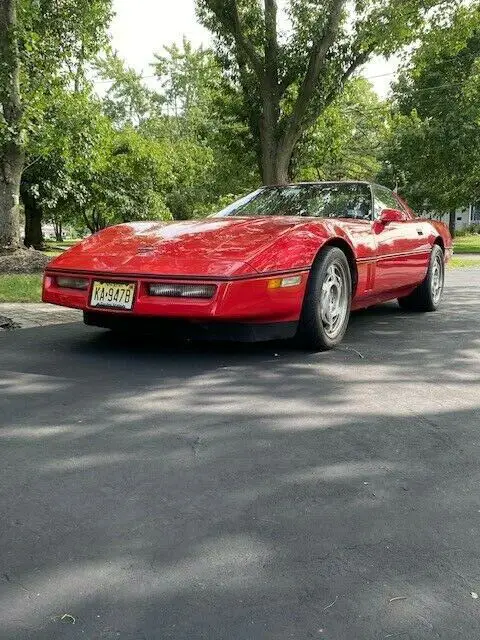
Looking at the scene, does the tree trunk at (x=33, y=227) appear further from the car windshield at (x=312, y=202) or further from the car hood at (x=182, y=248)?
the car hood at (x=182, y=248)

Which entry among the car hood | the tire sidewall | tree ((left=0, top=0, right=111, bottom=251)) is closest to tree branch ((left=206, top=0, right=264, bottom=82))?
tree ((left=0, top=0, right=111, bottom=251))

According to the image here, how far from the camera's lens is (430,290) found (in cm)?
674

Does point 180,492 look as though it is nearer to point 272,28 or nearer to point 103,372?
point 103,372

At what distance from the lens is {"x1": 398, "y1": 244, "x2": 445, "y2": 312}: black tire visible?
22.0 ft

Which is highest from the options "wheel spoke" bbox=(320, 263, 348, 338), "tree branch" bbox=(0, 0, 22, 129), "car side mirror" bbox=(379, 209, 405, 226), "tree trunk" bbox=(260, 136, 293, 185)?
"tree branch" bbox=(0, 0, 22, 129)

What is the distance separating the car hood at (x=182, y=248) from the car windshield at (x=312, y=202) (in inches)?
22.4

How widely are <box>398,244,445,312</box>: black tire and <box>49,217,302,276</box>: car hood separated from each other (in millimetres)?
2374

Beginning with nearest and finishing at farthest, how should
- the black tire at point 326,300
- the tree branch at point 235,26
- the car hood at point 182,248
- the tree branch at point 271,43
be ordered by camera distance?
the car hood at point 182,248 → the black tire at point 326,300 → the tree branch at point 235,26 → the tree branch at point 271,43

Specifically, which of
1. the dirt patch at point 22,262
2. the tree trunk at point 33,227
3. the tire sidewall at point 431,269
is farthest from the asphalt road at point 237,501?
the tree trunk at point 33,227

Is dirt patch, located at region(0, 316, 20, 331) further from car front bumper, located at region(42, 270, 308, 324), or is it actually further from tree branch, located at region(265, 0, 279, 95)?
tree branch, located at region(265, 0, 279, 95)

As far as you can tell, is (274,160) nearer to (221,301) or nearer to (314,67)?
(314,67)

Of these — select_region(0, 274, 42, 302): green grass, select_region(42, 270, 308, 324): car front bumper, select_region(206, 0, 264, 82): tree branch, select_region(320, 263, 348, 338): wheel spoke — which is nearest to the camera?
select_region(42, 270, 308, 324): car front bumper

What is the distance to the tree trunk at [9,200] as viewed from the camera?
11891mm

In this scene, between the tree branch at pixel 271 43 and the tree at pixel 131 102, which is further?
the tree at pixel 131 102
